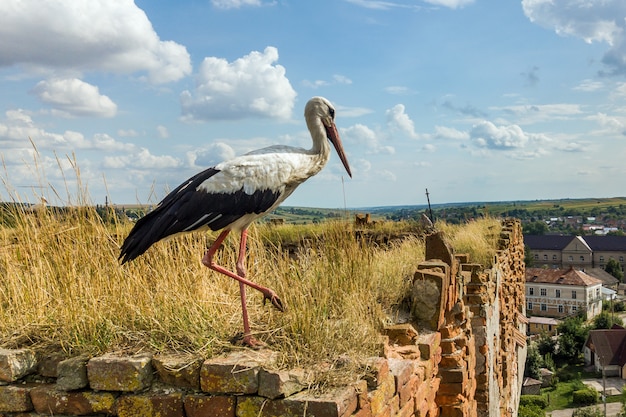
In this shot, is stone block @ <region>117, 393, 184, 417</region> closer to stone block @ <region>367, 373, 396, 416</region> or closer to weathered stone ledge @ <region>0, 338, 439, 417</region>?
weathered stone ledge @ <region>0, 338, 439, 417</region>

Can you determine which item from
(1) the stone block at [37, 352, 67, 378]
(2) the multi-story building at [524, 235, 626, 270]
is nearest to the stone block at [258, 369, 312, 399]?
(1) the stone block at [37, 352, 67, 378]

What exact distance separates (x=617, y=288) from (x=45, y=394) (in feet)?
285

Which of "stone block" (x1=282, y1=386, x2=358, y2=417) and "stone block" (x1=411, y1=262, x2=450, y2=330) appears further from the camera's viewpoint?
"stone block" (x1=411, y1=262, x2=450, y2=330)

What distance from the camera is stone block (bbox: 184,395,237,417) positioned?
3109 mm

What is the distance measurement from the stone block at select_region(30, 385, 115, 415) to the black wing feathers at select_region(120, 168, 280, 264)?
3.04ft

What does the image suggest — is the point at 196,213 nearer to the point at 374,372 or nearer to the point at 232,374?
the point at 232,374

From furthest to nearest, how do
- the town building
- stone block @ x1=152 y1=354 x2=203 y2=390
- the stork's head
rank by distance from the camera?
the town building
the stork's head
stone block @ x1=152 y1=354 x2=203 y2=390

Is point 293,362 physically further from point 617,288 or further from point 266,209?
point 617,288

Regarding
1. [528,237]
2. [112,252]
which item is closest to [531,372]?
[112,252]

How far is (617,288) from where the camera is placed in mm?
76438

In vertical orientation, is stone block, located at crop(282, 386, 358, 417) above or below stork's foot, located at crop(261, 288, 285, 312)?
below

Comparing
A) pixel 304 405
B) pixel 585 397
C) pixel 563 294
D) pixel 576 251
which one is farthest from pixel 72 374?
pixel 576 251

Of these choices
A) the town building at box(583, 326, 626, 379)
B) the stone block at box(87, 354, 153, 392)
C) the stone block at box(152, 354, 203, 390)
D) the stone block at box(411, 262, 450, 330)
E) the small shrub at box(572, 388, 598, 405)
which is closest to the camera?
the stone block at box(152, 354, 203, 390)

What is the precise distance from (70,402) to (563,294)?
Result: 230ft
